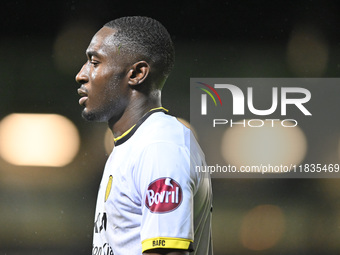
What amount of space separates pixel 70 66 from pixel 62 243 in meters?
2.21

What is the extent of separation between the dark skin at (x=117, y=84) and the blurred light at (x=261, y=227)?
5135mm

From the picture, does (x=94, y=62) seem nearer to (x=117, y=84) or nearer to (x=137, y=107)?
(x=117, y=84)

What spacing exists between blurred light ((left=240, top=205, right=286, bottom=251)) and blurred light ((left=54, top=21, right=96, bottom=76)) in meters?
2.91

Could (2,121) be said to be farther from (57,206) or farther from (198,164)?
(198,164)

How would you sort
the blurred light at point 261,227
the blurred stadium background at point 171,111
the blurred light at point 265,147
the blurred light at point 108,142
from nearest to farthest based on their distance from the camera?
the blurred light at point 265,147
the blurred light at point 108,142
the blurred stadium background at point 171,111
the blurred light at point 261,227

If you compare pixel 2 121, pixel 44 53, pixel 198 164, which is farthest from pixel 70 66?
pixel 198 164

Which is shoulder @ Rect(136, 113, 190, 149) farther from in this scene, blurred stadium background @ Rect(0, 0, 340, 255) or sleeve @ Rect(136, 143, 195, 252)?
blurred stadium background @ Rect(0, 0, 340, 255)

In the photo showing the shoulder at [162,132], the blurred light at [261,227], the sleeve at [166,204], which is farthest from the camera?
the blurred light at [261,227]

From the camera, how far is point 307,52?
23.8 ft

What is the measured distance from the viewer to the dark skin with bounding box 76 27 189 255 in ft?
7.21

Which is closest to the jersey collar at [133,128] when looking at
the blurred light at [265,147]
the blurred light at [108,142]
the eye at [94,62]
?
the eye at [94,62]

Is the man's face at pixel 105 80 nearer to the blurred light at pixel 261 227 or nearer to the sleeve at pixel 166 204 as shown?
the sleeve at pixel 166 204

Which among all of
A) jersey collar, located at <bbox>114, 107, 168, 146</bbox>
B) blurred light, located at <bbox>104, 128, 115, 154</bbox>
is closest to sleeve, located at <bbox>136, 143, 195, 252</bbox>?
jersey collar, located at <bbox>114, 107, 168, 146</bbox>

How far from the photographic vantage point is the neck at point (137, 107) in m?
2.21
